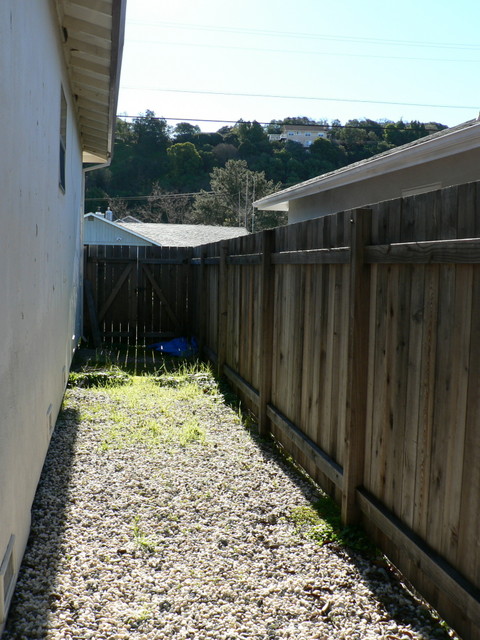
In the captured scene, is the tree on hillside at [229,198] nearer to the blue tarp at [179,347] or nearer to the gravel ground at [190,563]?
the blue tarp at [179,347]

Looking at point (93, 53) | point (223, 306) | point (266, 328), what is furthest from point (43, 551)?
point (93, 53)

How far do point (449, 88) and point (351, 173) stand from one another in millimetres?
28311

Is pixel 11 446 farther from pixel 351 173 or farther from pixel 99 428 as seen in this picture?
pixel 351 173

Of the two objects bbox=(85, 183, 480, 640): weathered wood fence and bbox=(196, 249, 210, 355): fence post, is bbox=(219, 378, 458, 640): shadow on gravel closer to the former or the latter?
bbox=(85, 183, 480, 640): weathered wood fence

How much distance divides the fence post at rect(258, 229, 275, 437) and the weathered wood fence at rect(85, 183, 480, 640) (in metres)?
0.14

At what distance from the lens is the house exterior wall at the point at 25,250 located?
253 centimetres

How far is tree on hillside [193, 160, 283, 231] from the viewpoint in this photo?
144ft

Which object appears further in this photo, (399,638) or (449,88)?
(449,88)

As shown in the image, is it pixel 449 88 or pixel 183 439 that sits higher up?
pixel 449 88

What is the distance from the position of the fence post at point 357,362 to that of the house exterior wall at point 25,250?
174cm

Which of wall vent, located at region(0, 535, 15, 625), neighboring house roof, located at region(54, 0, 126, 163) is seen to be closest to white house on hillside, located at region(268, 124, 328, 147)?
neighboring house roof, located at region(54, 0, 126, 163)

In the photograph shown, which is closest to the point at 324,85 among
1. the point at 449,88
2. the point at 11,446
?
the point at 449,88

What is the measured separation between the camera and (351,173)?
9586mm

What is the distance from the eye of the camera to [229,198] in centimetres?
4494
